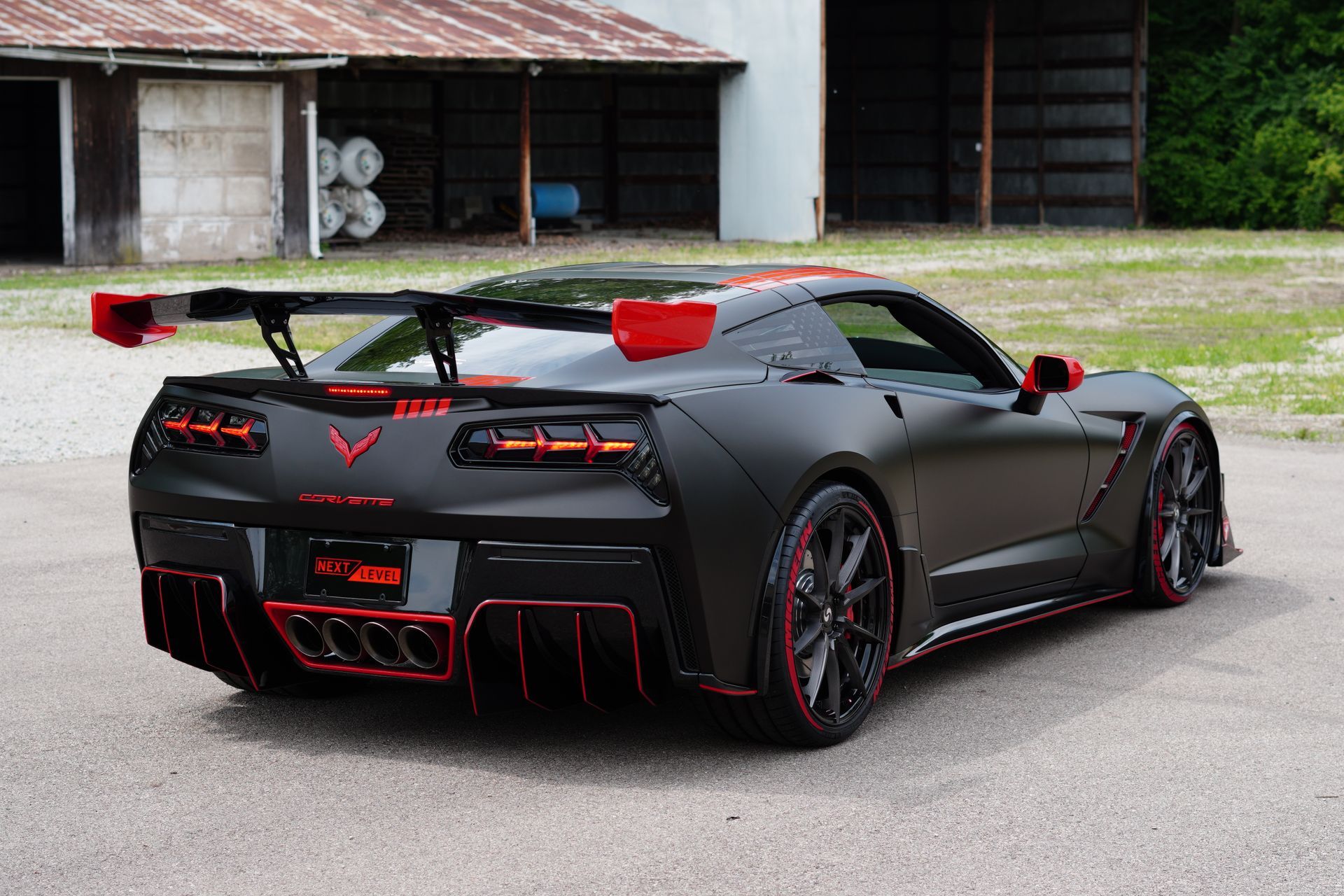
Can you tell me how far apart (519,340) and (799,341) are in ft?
2.70

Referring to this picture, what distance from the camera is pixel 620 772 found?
4.46 m

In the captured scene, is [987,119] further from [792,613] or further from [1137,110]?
[792,613]

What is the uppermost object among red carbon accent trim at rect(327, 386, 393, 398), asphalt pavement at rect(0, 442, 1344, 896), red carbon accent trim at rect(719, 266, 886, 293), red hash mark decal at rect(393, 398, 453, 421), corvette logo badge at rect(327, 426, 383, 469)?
red carbon accent trim at rect(719, 266, 886, 293)

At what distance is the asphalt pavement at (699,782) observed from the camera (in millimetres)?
3762

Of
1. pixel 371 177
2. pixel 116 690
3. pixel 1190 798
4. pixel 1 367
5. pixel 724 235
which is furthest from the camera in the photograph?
pixel 724 235

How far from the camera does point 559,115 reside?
36094 mm

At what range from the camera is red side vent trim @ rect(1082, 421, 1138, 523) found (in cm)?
604

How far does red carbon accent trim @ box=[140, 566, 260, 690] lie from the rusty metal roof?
18.7m

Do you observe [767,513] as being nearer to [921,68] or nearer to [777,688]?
[777,688]

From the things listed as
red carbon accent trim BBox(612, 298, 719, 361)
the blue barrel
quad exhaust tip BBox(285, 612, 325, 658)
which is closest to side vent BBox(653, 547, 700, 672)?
red carbon accent trim BBox(612, 298, 719, 361)

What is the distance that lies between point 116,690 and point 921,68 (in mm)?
35033

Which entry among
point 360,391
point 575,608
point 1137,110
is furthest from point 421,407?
point 1137,110

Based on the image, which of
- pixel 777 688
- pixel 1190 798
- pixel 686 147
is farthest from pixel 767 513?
pixel 686 147

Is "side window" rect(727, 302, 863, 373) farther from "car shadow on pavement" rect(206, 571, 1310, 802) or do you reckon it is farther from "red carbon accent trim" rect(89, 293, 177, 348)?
"red carbon accent trim" rect(89, 293, 177, 348)
